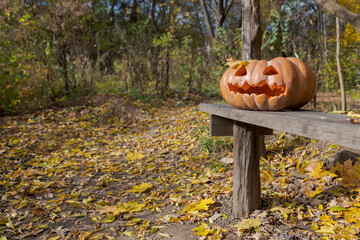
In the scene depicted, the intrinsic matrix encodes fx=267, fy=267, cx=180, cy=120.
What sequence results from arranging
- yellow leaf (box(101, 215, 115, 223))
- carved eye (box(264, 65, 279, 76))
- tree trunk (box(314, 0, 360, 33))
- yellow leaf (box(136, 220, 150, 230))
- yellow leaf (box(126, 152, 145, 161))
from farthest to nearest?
1. yellow leaf (box(126, 152, 145, 161))
2. tree trunk (box(314, 0, 360, 33))
3. yellow leaf (box(101, 215, 115, 223))
4. yellow leaf (box(136, 220, 150, 230))
5. carved eye (box(264, 65, 279, 76))

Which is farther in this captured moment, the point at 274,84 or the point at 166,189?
the point at 166,189

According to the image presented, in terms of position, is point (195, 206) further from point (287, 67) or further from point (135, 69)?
point (135, 69)

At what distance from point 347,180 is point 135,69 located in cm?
652

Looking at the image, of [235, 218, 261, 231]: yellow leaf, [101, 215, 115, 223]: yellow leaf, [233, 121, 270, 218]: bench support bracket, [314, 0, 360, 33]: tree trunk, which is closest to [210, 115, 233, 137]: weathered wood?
[233, 121, 270, 218]: bench support bracket

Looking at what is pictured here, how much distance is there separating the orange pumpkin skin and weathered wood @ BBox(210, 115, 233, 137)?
0.43m

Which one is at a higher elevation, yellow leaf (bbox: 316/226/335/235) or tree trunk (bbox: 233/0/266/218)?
tree trunk (bbox: 233/0/266/218)

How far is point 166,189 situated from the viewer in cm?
292

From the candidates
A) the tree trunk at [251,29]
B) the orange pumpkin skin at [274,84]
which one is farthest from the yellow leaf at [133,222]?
the tree trunk at [251,29]

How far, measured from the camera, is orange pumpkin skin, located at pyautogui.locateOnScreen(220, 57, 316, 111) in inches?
66.1

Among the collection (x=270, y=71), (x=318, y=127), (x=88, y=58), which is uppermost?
(x=88, y=58)

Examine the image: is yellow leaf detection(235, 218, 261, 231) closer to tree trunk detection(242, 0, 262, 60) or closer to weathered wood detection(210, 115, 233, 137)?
weathered wood detection(210, 115, 233, 137)

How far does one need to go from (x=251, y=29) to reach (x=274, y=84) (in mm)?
1350

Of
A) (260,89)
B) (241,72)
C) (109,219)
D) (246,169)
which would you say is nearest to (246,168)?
(246,169)

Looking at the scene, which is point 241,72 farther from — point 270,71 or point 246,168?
point 246,168
